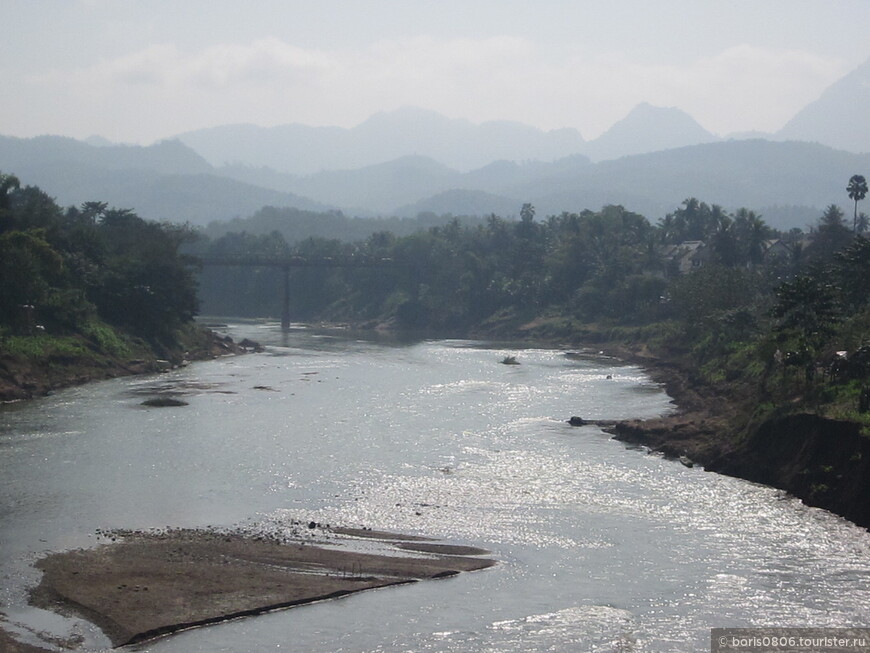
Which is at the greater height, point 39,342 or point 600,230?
point 600,230

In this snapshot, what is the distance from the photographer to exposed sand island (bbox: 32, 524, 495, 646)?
24812mm

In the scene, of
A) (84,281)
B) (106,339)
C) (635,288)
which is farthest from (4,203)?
(635,288)

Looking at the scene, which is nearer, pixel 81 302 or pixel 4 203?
pixel 81 302

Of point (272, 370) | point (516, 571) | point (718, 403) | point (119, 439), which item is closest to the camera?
point (516, 571)

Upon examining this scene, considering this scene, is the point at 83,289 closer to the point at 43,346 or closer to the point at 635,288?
the point at 43,346

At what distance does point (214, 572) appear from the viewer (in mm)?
27578

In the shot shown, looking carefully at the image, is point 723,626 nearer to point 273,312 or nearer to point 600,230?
point 600,230

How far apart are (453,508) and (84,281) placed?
50660 millimetres

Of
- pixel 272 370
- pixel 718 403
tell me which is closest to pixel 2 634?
pixel 718 403

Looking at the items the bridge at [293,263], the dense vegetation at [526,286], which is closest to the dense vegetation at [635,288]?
the dense vegetation at [526,286]

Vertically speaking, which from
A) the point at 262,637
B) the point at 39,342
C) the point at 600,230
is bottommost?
the point at 262,637

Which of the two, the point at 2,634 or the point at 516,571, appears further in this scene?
the point at 516,571

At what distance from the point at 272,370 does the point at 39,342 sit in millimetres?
17330

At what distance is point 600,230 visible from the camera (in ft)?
406
